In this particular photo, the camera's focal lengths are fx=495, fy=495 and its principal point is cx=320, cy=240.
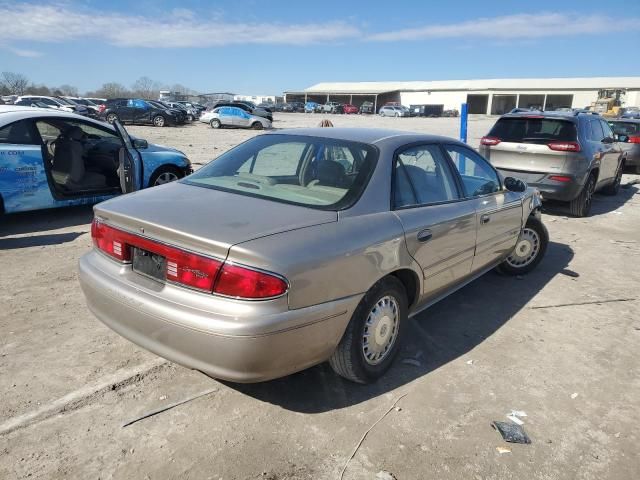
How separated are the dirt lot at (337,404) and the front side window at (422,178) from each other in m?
1.14

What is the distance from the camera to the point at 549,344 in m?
3.93

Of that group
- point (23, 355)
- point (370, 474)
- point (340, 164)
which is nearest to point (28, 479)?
point (23, 355)

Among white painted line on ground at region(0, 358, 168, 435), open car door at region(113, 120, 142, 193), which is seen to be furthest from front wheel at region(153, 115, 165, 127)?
white painted line on ground at region(0, 358, 168, 435)

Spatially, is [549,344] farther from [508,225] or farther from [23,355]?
[23,355]

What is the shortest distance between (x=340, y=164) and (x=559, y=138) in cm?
600

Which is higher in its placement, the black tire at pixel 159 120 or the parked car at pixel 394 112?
the parked car at pixel 394 112

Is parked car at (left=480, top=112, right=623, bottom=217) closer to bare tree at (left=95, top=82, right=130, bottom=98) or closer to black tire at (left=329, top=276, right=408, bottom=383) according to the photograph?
black tire at (left=329, top=276, right=408, bottom=383)

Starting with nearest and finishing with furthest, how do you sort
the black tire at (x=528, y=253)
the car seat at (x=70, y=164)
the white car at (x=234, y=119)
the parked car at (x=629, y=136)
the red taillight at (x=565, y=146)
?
the black tire at (x=528, y=253) → the car seat at (x=70, y=164) → the red taillight at (x=565, y=146) → the parked car at (x=629, y=136) → the white car at (x=234, y=119)

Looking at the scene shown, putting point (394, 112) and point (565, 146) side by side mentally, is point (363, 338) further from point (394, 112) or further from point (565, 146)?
point (394, 112)

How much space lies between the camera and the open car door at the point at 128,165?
6.02 metres

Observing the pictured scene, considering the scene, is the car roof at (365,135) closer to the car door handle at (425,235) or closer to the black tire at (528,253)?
the car door handle at (425,235)

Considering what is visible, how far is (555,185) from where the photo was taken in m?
7.99

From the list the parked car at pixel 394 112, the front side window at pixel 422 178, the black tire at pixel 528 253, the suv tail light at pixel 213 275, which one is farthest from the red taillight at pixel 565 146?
the parked car at pixel 394 112

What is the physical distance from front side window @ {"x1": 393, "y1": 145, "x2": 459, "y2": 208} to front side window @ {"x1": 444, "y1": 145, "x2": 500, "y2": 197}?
20cm
